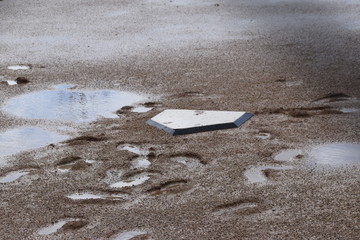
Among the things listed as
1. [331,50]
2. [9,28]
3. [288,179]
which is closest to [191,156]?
[288,179]

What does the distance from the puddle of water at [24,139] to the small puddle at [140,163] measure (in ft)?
2.39

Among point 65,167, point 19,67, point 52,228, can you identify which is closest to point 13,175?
point 65,167

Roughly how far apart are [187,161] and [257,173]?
1.65 ft

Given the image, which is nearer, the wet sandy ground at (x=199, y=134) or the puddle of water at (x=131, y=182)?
the wet sandy ground at (x=199, y=134)

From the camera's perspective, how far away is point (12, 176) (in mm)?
4559

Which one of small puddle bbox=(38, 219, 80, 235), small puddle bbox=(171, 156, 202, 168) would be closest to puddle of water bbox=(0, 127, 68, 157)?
small puddle bbox=(171, 156, 202, 168)

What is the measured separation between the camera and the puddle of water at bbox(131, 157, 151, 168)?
15.2 ft

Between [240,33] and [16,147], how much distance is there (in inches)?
160

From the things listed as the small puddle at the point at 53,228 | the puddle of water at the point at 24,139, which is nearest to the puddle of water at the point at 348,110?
the puddle of water at the point at 24,139

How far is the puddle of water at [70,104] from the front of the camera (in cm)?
577

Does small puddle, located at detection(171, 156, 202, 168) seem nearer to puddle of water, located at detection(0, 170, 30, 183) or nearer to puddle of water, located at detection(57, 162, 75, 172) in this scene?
puddle of water, located at detection(57, 162, 75, 172)

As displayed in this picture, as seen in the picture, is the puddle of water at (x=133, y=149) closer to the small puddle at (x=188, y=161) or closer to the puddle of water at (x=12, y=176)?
the small puddle at (x=188, y=161)

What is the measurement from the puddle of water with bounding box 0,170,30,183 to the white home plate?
1159 mm

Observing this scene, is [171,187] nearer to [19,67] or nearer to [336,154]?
[336,154]
